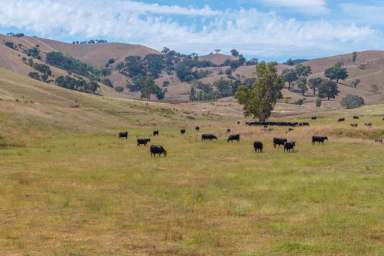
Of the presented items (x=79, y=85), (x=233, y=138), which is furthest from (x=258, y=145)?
(x=79, y=85)

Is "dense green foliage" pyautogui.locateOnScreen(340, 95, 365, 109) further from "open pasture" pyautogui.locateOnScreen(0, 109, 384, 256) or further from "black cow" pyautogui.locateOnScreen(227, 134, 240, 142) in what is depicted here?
"open pasture" pyautogui.locateOnScreen(0, 109, 384, 256)

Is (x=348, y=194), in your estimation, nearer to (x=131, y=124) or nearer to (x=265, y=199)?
(x=265, y=199)

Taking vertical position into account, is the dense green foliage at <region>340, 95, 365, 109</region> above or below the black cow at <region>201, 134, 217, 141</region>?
above

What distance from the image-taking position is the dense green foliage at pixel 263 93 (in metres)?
92.8

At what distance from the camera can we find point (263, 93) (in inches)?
3661

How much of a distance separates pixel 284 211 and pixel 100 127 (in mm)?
56085

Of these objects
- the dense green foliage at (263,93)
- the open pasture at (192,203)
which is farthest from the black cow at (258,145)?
the dense green foliage at (263,93)

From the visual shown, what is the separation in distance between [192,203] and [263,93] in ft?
226

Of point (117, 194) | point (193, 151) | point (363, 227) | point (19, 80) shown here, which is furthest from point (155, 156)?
point (19, 80)

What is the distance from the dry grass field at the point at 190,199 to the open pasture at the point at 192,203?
5cm

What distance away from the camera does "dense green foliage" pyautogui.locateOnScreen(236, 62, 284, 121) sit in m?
92.8

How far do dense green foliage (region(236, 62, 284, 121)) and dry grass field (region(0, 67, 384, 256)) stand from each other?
37831mm

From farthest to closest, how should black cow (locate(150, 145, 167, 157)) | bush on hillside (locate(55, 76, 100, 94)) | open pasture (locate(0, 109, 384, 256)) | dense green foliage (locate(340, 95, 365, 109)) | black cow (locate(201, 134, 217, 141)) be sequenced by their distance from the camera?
1. bush on hillside (locate(55, 76, 100, 94))
2. dense green foliage (locate(340, 95, 365, 109))
3. black cow (locate(201, 134, 217, 141))
4. black cow (locate(150, 145, 167, 157))
5. open pasture (locate(0, 109, 384, 256))

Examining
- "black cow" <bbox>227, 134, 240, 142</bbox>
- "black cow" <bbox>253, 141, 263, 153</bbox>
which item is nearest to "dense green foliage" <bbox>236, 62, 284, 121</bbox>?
"black cow" <bbox>227, 134, 240, 142</bbox>
